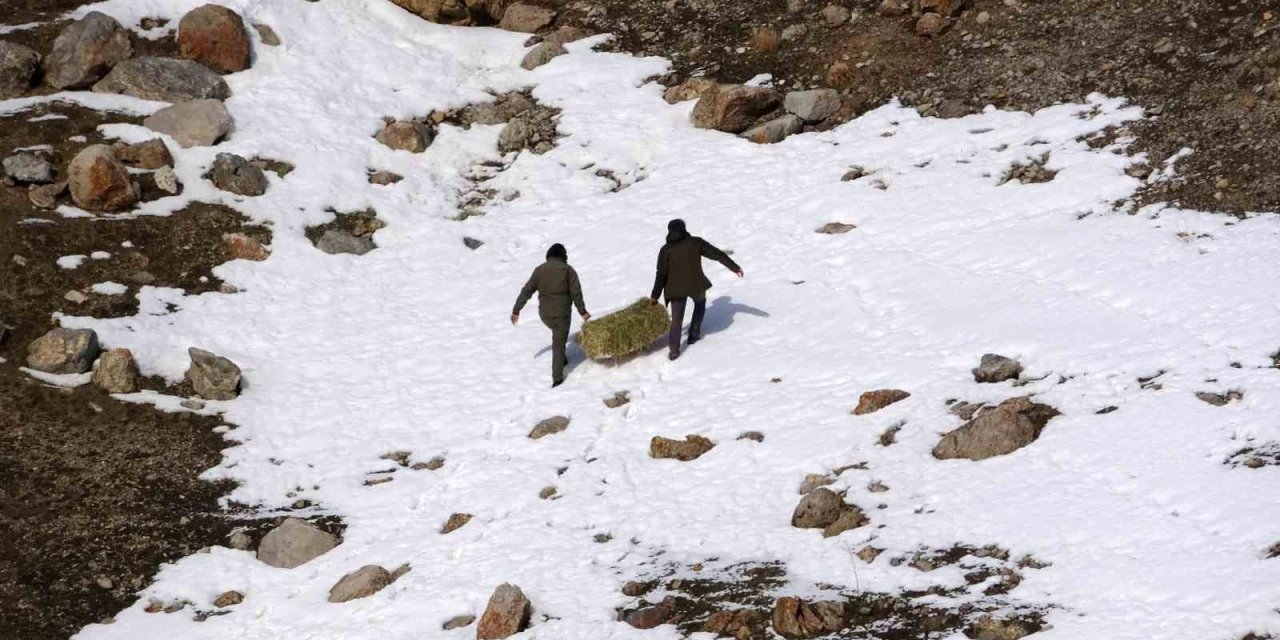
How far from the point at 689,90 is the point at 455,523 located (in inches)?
577

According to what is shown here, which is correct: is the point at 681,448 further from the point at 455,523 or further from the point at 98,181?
the point at 98,181

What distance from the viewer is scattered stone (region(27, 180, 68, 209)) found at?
2075 cm

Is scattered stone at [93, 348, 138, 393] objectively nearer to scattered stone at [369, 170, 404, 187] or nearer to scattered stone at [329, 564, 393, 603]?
scattered stone at [329, 564, 393, 603]

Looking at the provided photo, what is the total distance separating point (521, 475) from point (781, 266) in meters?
6.80

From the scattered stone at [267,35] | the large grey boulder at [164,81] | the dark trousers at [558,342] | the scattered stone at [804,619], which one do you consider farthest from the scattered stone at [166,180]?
the scattered stone at [804,619]

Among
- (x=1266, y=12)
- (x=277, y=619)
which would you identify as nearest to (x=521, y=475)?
(x=277, y=619)

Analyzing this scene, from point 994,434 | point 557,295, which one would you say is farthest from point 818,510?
point 557,295

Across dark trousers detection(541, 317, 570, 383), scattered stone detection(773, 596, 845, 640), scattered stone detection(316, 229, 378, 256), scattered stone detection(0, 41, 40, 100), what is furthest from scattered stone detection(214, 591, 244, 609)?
scattered stone detection(0, 41, 40, 100)

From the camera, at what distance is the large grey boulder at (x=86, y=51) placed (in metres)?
24.5

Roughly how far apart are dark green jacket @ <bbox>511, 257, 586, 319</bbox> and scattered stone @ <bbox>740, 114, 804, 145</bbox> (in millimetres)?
7936

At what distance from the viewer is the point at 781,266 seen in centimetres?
1978

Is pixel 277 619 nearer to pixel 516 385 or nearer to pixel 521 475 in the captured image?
pixel 521 475

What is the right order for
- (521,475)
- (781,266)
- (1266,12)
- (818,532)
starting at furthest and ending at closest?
1. (1266,12)
2. (781,266)
3. (521,475)
4. (818,532)

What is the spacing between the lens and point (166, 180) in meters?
22.1
